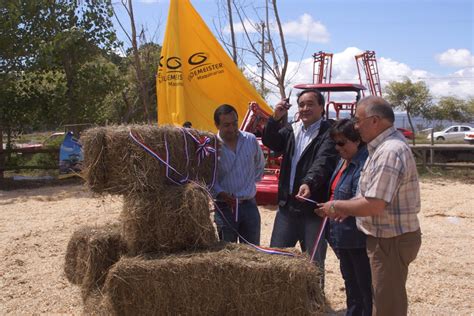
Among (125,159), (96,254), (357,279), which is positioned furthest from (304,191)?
(96,254)

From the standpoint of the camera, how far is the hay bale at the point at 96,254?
142 inches

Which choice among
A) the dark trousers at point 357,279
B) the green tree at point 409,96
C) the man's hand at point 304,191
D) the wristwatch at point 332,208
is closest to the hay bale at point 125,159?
the man's hand at point 304,191

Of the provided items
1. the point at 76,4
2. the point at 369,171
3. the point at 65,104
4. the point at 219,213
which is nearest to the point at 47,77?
the point at 65,104

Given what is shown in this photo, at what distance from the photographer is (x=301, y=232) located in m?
3.72

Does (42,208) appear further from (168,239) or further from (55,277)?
(168,239)

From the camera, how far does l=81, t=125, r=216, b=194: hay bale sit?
315 centimetres

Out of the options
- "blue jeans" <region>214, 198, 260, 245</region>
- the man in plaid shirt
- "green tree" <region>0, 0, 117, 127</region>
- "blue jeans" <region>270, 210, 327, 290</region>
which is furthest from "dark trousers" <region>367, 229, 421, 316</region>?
"green tree" <region>0, 0, 117, 127</region>

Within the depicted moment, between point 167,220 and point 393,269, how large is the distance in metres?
1.30

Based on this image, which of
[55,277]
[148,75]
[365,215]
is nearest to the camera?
[365,215]

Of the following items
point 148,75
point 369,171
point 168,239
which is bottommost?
point 168,239

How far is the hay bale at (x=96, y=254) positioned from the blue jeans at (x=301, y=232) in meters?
1.11

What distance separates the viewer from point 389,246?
8.98 ft

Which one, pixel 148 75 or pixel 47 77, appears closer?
pixel 47 77

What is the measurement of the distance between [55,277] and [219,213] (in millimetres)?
2101
